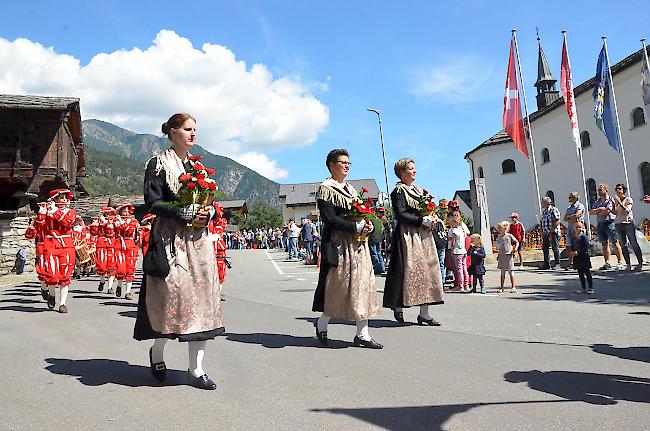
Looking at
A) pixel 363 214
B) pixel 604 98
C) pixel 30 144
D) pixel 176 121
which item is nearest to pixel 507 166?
pixel 604 98

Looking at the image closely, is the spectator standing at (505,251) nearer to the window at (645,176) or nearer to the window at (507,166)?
the window at (645,176)

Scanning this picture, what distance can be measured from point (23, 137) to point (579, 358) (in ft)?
76.4

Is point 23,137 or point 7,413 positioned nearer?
point 7,413

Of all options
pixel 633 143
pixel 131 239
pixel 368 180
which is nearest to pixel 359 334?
pixel 131 239

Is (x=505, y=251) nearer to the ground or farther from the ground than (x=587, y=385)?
farther from the ground

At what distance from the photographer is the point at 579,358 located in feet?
16.0

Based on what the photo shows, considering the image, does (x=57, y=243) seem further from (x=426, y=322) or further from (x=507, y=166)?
(x=507, y=166)

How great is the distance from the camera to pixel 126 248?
1112cm

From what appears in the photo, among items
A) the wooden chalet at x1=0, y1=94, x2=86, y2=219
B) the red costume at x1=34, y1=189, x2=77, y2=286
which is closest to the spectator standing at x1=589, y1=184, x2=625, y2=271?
the red costume at x1=34, y1=189, x2=77, y2=286

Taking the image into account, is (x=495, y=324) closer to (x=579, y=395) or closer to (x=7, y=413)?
(x=579, y=395)

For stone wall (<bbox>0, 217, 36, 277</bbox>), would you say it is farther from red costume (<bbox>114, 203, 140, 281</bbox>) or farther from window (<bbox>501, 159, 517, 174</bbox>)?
window (<bbox>501, 159, 517, 174</bbox>)

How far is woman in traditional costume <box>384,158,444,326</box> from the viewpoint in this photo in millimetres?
6566

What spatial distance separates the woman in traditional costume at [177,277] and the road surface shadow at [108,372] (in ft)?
0.57

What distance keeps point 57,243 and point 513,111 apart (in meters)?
19.3
